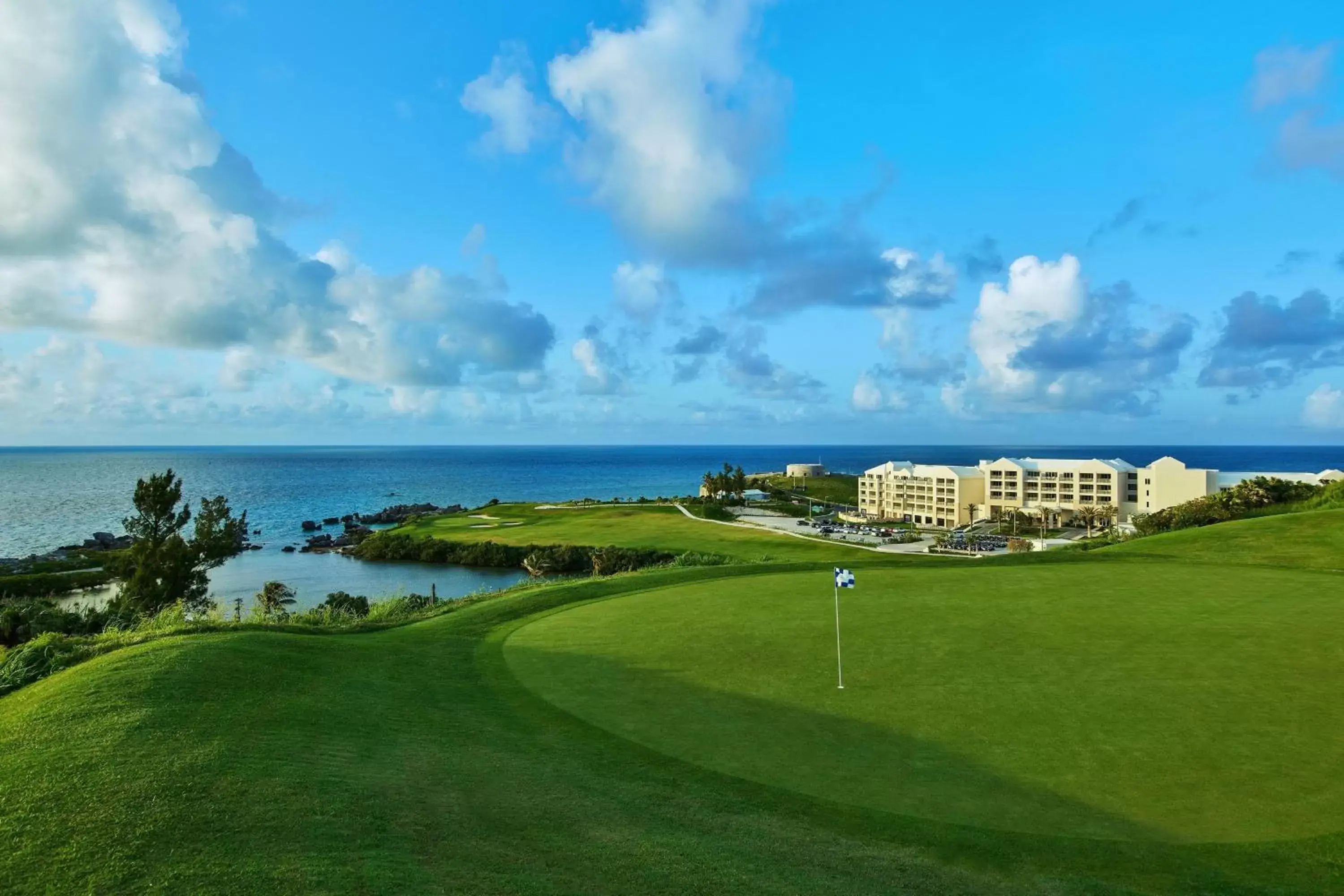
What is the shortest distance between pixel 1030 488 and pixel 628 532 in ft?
148

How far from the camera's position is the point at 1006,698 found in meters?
9.55

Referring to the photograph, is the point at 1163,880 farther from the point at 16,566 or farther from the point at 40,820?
the point at 16,566

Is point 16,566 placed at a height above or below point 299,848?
below

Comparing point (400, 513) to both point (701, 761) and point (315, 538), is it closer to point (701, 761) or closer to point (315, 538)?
point (315, 538)

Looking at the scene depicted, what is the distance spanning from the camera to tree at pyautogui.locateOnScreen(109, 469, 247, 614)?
25.1 meters

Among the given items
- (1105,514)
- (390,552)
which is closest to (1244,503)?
(1105,514)

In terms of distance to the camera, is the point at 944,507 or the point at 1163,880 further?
the point at 944,507

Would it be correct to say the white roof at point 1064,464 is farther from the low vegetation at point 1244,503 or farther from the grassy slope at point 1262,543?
the grassy slope at point 1262,543

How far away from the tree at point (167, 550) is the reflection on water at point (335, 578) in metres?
13.1

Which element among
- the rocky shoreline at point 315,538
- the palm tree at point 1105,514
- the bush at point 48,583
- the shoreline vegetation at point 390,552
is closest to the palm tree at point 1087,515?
the palm tree at point 1105,514

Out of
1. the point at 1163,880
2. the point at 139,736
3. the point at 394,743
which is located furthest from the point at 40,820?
the point at 1163,880

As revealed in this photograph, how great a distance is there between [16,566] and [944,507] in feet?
266

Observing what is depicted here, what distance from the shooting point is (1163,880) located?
18.7ft

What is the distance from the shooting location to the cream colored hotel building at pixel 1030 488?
2675 inches
